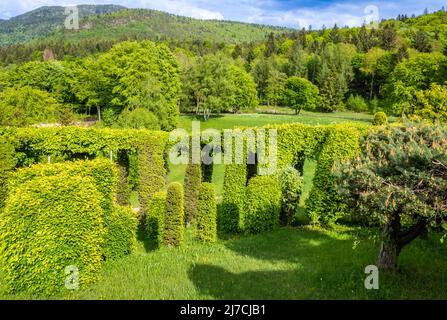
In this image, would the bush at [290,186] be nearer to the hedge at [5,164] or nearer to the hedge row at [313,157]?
the hedge row at [313,157]

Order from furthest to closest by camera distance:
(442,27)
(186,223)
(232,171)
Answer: (442,27), (186,223), (232,171)

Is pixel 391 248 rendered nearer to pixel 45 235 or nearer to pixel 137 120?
pixel 45 235

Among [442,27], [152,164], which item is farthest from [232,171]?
[442,27]

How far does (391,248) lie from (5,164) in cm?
1853

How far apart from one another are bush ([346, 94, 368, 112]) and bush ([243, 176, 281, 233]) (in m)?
76.1

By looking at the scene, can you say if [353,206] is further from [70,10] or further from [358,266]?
[70,10]

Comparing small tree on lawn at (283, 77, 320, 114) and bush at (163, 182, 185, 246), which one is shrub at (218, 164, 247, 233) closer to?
bush at (163, 182, 185, 246)

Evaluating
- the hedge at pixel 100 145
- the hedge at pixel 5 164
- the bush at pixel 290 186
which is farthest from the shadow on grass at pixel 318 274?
the hedge at pixel 5 164

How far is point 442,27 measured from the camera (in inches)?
4513

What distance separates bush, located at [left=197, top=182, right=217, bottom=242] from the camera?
51.4ft

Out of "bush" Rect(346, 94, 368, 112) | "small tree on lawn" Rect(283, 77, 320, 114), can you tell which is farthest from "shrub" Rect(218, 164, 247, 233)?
"bush" Rect(346, 94, 368, 112)

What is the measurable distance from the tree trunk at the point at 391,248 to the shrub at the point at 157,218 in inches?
351

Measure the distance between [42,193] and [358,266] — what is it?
892 cm

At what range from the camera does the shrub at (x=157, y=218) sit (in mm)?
15730
